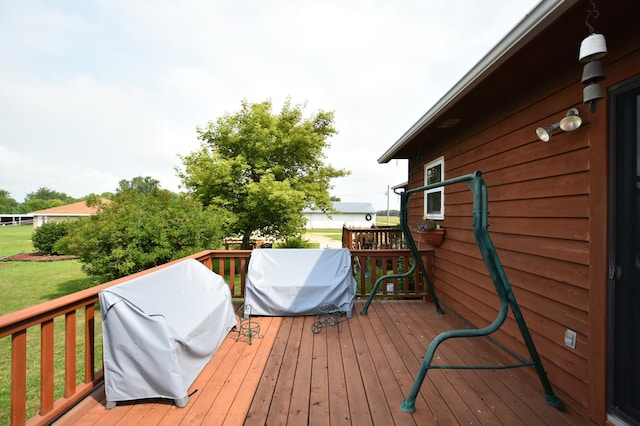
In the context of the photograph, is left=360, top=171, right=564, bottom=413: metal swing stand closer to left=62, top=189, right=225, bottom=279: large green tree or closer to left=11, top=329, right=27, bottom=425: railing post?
left=11, top=329, right=27, bottom=425: railing post

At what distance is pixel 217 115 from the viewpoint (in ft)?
30.8

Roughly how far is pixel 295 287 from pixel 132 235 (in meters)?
3.57

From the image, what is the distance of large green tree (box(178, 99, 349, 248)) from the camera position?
845cm

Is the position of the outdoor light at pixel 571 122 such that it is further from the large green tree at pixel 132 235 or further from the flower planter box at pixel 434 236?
the large green tree at pixel 132 235

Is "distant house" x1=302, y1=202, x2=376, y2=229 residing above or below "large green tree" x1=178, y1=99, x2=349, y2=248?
below

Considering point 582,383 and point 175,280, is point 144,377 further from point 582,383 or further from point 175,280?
point 582,383

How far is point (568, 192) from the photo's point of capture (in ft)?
6.31

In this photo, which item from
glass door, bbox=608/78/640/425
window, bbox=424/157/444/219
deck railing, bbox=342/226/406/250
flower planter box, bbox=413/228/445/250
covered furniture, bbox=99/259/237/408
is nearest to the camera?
glass door, bbox=608/78/640/425

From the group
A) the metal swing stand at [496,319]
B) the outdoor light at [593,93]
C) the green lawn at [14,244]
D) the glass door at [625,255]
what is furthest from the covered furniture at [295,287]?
the green lawn at [14,244]

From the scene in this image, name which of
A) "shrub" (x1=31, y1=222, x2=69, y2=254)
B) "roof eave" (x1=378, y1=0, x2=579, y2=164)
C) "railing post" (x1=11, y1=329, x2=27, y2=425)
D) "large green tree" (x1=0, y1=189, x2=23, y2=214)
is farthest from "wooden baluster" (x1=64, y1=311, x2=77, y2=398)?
"large green tree" (x1=0, y1=189, x2=23, y2=214)

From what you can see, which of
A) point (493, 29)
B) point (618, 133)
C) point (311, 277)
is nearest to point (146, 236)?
point (311, 277)

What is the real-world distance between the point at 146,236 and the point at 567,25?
5.97 metres

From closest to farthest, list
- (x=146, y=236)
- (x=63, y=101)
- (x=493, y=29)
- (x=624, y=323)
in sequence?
1. (x=624, y=323)
2. (x=493, y=29)
3. (x=146, y=236)
4. (x=63, y=101)

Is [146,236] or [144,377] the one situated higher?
[146,236]
